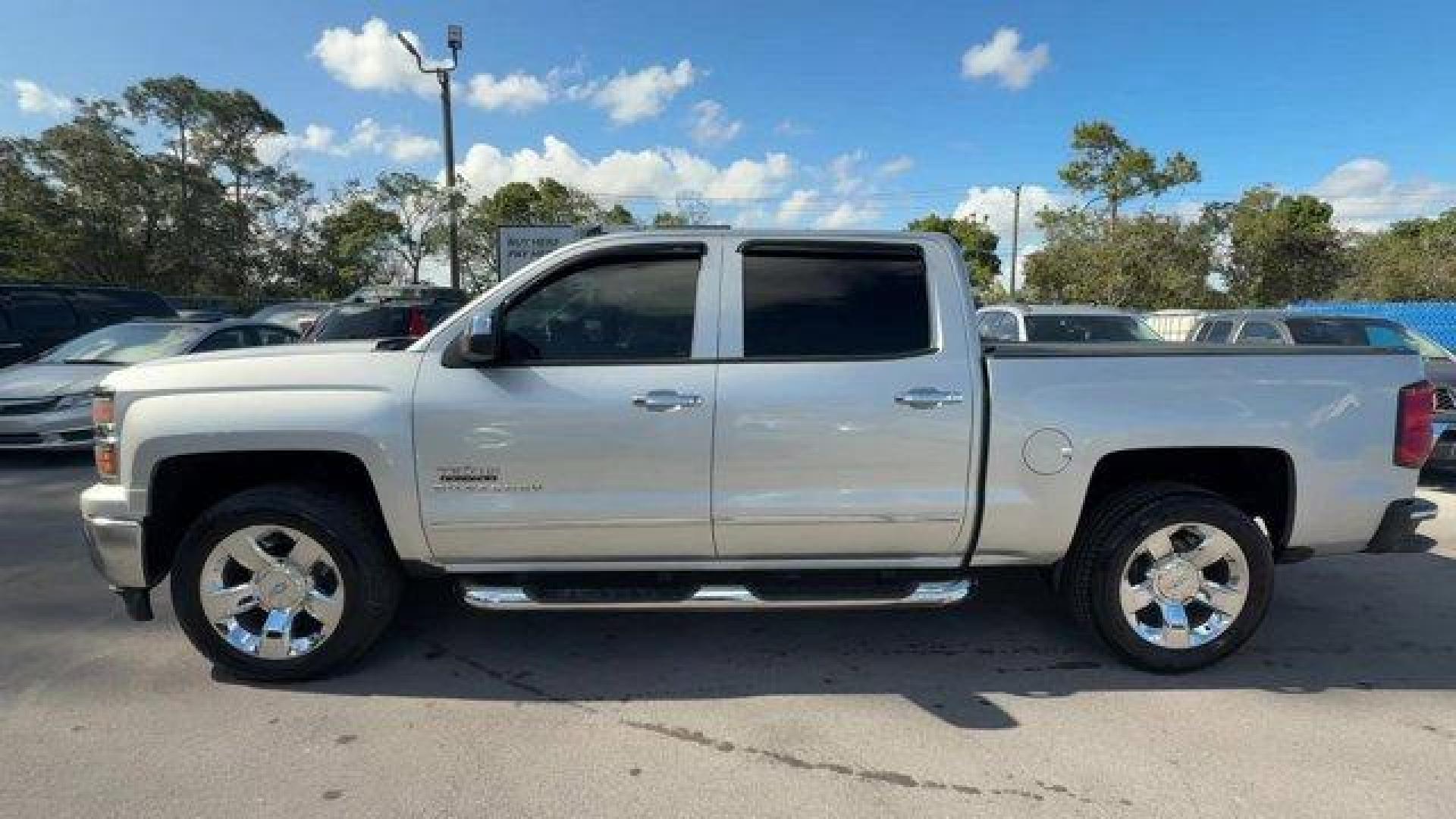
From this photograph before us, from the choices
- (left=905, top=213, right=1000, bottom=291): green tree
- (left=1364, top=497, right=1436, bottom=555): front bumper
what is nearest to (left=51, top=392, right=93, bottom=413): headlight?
(left=1364, top=497, right=1436, bottom=555): front bumper

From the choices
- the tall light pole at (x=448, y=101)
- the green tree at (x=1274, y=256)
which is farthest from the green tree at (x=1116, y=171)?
the tall light pole at (x=448, y=101)

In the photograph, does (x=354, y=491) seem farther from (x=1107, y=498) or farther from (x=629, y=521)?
(x=1107, y=498)

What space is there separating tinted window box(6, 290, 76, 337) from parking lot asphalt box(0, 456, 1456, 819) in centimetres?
808

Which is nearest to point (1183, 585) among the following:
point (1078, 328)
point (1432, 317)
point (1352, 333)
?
point (1078, 328)

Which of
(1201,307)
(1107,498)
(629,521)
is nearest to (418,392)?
(629,521)

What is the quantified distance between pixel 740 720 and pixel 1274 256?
127ft

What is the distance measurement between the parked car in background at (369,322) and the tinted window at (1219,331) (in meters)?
9.00

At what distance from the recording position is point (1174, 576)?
372cm

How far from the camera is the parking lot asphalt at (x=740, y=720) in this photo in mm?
2855

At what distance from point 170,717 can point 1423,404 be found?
5182 mm

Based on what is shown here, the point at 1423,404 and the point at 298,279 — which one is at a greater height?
the point at 298,279

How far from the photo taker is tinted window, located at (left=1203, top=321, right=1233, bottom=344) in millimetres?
9789

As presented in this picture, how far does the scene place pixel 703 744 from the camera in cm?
319

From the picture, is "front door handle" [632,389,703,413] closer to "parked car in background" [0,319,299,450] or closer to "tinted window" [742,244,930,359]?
"tinted window" [742,244,930,359]
